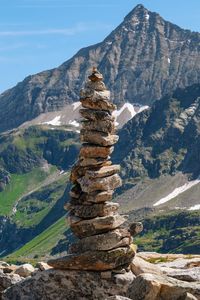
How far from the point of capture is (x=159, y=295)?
31.2 metres

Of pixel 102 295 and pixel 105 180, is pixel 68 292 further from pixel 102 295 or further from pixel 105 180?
pixel 105 180

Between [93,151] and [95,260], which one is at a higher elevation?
[93,151]

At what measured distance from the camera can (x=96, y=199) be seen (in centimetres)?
3925

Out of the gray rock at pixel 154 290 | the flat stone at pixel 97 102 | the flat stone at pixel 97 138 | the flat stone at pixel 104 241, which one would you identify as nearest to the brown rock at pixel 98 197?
the flat stone at pixel 104 241

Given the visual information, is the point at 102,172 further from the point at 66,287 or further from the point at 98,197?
the point at 66,287

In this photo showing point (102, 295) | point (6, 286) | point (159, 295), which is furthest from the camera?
point (6, 286)

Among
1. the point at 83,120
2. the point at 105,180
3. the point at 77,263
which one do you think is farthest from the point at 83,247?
the point at 83,120

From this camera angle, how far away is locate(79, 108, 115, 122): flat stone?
40688 mm

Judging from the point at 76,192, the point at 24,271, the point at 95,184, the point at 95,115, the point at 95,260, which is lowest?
the point at 24,271

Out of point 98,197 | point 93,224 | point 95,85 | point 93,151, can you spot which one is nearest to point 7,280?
Answer: point 93,224

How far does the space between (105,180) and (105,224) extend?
8.34 ft

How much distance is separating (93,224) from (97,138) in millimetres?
5067

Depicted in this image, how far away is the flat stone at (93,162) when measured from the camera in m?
40.1

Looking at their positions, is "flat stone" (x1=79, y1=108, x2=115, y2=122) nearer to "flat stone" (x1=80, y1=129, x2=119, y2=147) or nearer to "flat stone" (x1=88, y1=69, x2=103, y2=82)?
"flat stone" (x1=80, y1=129, x2=119, y2=147)
